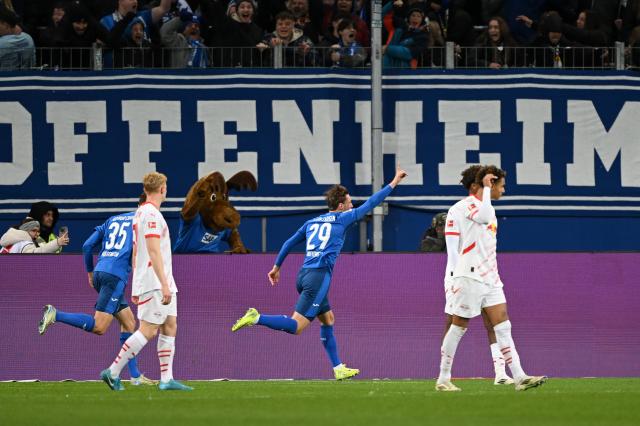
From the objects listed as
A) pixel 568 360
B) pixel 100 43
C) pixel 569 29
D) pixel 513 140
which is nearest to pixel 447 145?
pixel 513 140

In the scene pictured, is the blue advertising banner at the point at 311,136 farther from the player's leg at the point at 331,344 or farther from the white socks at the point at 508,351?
the white socks at the point at 508,351

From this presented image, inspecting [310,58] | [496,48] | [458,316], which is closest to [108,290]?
[458,316]

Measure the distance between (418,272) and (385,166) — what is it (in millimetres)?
2317

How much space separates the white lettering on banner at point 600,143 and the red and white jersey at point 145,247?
784 centimetres

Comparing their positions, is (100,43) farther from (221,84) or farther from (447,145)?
(447,145)

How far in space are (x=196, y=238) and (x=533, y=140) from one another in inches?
190

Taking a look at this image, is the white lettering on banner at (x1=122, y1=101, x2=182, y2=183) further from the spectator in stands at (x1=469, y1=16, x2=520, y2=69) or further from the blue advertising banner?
the spectator in stands at (x1=469, y1=16, x2=520, y2=69)

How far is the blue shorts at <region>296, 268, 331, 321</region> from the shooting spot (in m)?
15.1

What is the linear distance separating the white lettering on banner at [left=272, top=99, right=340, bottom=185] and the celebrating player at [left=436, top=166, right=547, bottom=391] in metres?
5.76

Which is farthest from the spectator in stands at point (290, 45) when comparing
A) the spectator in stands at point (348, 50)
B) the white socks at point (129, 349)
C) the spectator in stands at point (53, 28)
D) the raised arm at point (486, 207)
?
the white socks at point (129, 349)

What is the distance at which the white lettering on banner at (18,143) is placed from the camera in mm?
18594

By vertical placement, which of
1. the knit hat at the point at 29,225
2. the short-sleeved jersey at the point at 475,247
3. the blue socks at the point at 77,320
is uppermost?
the short-sleeved jersey at the point at 475,247

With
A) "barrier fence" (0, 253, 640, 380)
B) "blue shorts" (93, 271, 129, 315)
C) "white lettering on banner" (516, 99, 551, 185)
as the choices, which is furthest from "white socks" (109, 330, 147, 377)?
"white lettering on banner" (516, 99, 551, 185)

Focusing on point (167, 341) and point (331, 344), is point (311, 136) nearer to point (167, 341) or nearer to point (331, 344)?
point (331, 344)
